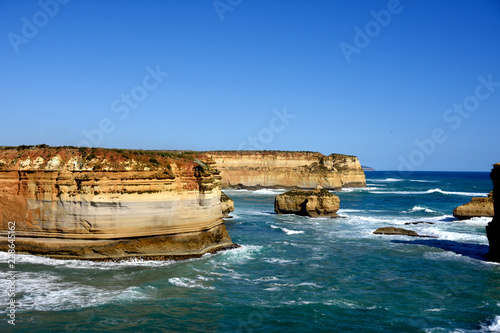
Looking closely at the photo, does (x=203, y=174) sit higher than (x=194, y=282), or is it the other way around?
(x=203, y=174)

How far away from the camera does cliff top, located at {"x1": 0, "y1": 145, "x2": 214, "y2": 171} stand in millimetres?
19906

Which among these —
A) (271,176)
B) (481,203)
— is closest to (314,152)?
(271,176)

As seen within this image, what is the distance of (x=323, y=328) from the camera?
1227 centimetres

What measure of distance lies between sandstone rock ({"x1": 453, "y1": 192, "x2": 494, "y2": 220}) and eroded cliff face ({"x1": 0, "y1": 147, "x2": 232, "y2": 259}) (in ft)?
88.1

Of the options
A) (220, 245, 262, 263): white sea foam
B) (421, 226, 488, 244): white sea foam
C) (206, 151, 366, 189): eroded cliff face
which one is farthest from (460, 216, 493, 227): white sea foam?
(206, 151, 366, 189): eroded cliff face

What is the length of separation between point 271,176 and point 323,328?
263ft

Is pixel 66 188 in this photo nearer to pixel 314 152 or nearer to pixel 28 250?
pixel 28 250

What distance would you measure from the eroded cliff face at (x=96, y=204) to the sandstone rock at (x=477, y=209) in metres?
26.9

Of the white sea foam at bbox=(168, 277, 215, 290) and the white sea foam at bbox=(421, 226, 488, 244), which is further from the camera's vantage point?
the white sea foam at bbox=(421, 226, 488, 244)

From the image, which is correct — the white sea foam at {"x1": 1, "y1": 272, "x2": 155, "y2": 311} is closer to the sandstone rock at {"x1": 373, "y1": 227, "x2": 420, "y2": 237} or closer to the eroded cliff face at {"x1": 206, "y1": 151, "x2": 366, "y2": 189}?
the sandstone rock at {"x1": 373, "y1": 227, "x2": 420, "y2": 237}

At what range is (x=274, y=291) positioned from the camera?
609 inches

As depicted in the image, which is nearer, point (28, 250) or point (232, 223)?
point (28, 250)

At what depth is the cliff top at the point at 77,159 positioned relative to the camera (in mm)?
19906

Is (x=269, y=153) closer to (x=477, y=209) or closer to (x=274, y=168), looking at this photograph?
(x=274, y=168)
